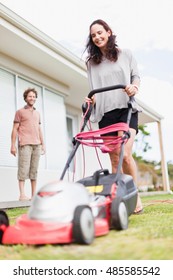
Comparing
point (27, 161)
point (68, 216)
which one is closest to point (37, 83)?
point (27, 161)

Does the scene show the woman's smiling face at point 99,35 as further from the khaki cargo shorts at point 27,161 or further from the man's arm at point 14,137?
the khaki cargo shorts at point 27,161

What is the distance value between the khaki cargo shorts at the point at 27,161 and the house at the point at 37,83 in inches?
25.4

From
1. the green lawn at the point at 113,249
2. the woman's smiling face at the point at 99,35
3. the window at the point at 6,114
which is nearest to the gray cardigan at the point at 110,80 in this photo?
the woman's smiling face at the point at 99,35

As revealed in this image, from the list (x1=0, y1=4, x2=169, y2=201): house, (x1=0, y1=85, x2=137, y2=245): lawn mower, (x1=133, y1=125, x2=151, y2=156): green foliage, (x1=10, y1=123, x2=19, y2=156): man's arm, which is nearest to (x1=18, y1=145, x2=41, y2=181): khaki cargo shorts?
(x1=10, y1=123, x2=19, y2=156): man's arm

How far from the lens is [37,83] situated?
655 centimetres

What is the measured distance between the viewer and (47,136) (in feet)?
22.4

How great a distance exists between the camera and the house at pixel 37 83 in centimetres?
520

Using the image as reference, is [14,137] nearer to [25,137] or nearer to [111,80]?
[25,137]

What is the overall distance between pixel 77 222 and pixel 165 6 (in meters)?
3.65

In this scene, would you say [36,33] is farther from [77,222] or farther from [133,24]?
[77,222]

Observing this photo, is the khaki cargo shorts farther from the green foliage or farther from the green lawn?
the green foliage

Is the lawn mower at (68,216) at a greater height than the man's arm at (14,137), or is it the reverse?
the man's arm at (14,137)

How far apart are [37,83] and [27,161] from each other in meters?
2.04
